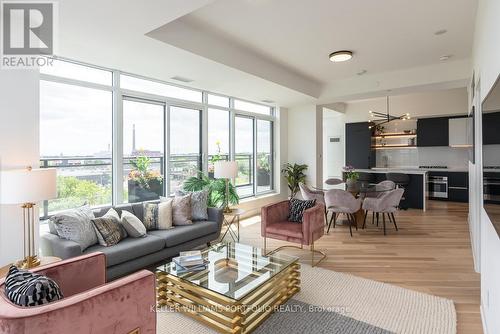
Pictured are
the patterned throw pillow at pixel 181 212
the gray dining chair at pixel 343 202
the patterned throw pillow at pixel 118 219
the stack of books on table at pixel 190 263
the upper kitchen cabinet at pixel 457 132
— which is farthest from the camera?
the upper kitchen cabinet at pixel 457 132

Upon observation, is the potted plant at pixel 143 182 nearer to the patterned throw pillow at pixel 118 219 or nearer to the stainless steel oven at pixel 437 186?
the patterned throw pillow at pixel 118 219

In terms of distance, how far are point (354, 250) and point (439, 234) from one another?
1913 millimetres

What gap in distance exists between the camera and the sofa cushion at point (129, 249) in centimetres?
292

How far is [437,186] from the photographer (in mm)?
8023

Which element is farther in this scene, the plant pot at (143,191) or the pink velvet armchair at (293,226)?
the plant pot at (143,191)

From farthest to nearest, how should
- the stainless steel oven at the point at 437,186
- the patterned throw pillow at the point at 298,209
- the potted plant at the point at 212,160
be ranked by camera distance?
the stainless steel oven at the point at 437,186, the potted plant at the point at 212,160, the patterned throw pillow at the point at 298,209

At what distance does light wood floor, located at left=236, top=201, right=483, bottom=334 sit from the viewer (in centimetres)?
291

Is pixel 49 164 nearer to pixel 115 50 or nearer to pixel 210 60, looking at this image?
pixel 115 50

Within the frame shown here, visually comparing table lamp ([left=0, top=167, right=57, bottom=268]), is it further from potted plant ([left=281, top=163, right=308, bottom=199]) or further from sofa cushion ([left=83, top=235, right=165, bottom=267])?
potted plant ([left=281, top=163, right=308, bottom=199])

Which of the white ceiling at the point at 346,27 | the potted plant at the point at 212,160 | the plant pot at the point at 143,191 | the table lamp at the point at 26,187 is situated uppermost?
the white ceiling at the point at 346,27

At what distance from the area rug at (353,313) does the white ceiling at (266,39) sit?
280 cm

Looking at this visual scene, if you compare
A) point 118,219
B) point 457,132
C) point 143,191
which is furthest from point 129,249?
point 457,132

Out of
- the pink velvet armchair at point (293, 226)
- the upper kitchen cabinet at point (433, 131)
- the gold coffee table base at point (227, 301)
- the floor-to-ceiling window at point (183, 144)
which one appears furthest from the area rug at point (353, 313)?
the upper kitchen cabinet at point (433, 131)

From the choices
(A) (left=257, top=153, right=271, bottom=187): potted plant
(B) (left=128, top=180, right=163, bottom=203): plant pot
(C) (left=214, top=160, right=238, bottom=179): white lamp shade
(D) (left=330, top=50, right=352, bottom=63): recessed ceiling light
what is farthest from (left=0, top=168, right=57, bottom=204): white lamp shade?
(A) (left=257, top=153, right=271, bottom=187): potted plant
